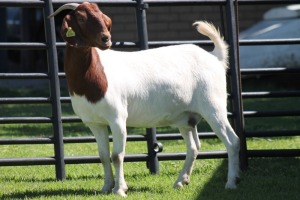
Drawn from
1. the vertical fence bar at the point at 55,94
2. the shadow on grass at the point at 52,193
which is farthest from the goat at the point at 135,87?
the vertical fence bar at the point at 55,94

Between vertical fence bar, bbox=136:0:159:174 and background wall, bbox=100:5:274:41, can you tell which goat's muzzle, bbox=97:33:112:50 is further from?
background wall, bbox=100:5:274:41

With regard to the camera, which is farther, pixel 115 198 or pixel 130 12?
pixel 130 12

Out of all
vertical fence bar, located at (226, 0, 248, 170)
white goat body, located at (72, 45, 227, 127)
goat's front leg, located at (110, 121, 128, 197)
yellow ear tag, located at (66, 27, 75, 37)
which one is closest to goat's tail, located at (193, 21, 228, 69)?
white goat body, located at (72, 45, 227, 127)

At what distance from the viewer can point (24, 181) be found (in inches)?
368

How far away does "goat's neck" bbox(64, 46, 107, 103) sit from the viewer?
8.06 meters

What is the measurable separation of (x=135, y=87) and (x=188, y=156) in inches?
40.7

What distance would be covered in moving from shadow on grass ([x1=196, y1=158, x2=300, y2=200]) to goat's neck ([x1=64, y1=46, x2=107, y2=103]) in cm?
141

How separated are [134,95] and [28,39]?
1511cm

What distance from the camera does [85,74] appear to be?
809 cm

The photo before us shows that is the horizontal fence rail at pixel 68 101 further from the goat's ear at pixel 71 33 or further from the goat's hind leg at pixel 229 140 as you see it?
the goat's ear at pixel 71 33

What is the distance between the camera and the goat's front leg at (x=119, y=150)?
812 cm

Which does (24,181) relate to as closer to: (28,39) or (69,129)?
(69,129)

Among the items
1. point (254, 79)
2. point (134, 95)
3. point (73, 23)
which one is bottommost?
point (254, 79)

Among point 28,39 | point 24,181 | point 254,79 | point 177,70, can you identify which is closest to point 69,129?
point 24,181
